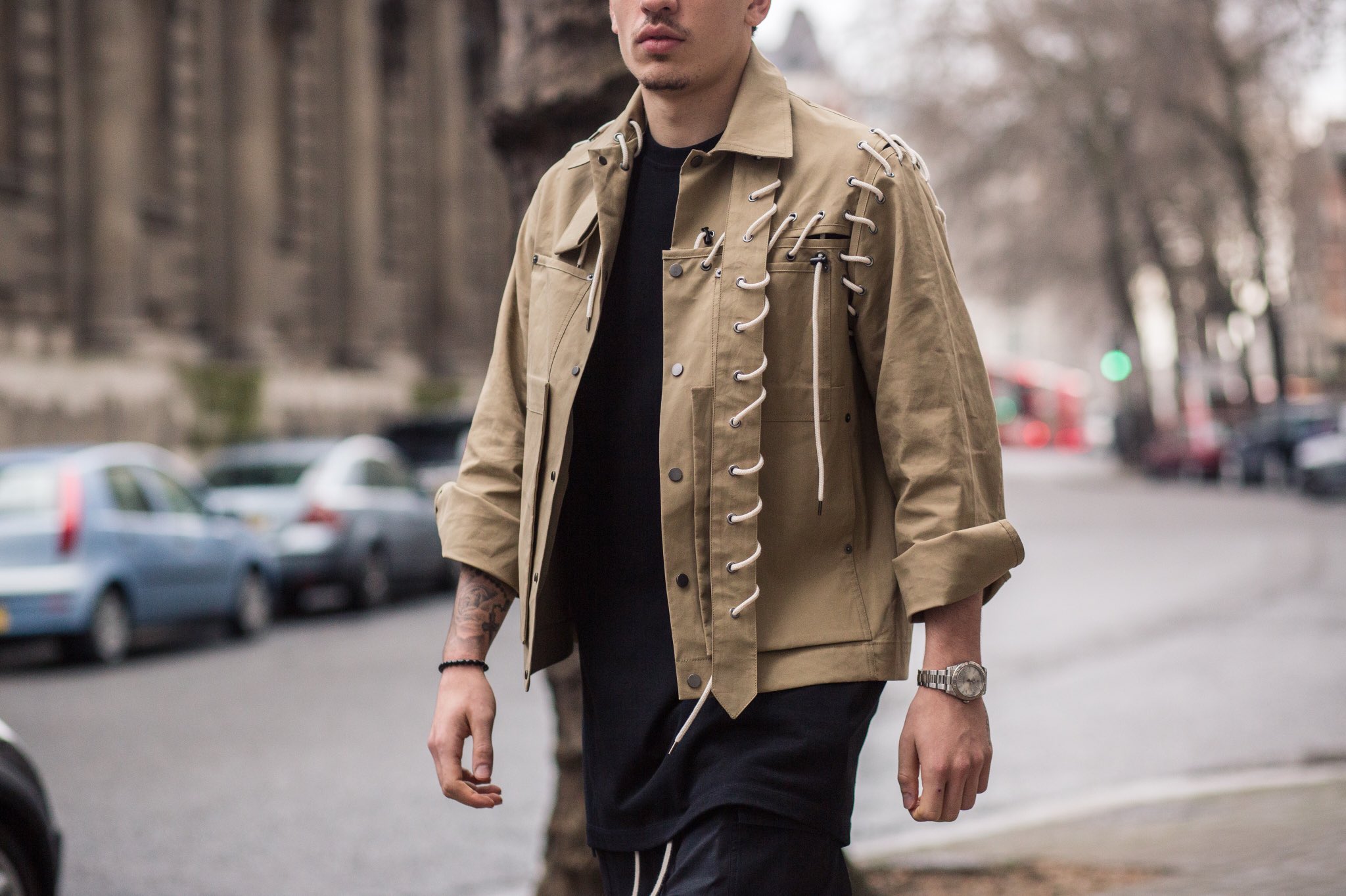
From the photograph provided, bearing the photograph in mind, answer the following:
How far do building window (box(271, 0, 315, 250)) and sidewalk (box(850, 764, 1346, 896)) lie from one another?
2593 centimetres

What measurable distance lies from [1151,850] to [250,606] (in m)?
10.7

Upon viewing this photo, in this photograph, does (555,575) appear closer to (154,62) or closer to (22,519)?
(22,519)

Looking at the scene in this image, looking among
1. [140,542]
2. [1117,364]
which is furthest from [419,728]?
[1117,364]

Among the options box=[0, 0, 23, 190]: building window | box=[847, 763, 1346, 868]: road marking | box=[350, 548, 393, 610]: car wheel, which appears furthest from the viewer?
box=[0, 0, 23, 190]: building window

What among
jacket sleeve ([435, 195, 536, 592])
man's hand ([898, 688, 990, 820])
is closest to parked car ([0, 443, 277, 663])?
jacket sleeve ([435, 195, 536, 592])

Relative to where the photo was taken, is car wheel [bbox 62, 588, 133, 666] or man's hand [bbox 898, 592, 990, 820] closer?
man's hand [bbox 898, 592, 990, 820]

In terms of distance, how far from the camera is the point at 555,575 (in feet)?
9.03

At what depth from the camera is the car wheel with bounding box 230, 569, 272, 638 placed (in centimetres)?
1519

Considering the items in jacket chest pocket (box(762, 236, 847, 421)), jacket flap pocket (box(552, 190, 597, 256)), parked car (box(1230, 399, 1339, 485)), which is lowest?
parked car (box(1230, 399, 1339, 485))

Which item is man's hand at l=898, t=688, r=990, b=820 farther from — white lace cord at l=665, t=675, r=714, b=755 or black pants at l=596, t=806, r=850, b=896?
white lace cord at l=665, t=675, r=714, b=755

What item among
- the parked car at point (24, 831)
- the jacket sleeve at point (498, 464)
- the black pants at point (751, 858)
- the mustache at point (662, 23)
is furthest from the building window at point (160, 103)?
the black pants at point (751, 858)

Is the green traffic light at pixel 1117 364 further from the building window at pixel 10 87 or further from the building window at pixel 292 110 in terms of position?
the building window at pixel 10 87

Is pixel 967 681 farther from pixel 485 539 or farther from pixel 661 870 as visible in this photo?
pixel 485 539

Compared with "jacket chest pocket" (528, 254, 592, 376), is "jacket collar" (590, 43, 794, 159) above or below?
above
